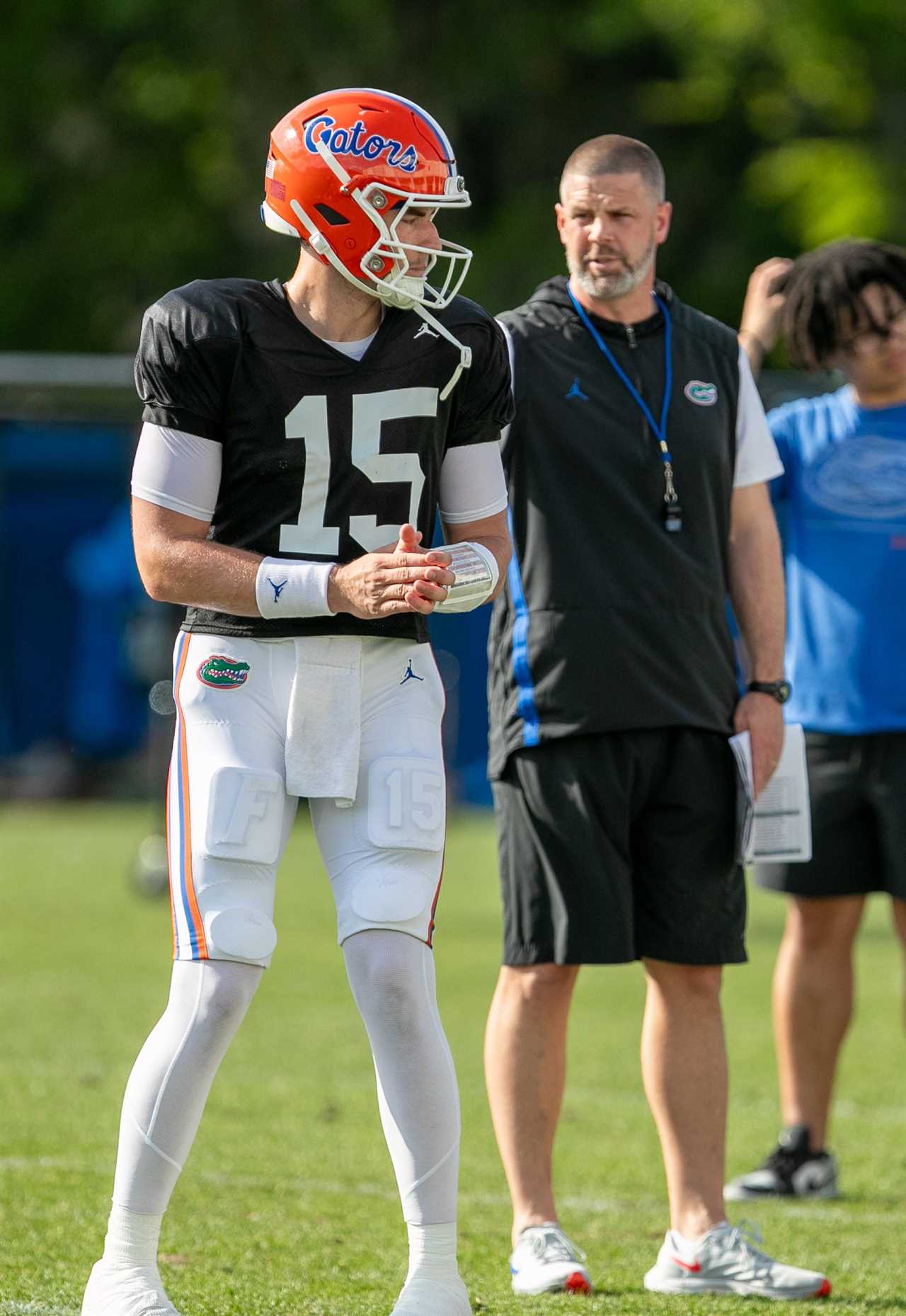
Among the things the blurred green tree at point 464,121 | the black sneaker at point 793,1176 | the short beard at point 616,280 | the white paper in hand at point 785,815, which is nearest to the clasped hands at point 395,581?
the short beard at point 616,280

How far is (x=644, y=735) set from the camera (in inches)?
165

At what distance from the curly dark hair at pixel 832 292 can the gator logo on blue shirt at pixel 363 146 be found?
199 cm

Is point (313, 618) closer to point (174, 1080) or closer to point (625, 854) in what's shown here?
point (174, 1080)

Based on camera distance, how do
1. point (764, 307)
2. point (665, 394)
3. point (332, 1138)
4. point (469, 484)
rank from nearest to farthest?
1. point (469, 484)
2. point (665, 394)
3. point (764, 307)
4. point (332, 1138)

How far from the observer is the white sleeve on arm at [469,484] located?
11.9ft

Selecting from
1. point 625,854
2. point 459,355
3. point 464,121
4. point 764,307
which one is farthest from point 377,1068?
point 464,121

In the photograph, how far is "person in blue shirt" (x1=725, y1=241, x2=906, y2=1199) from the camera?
203 inches

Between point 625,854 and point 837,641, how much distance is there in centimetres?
128

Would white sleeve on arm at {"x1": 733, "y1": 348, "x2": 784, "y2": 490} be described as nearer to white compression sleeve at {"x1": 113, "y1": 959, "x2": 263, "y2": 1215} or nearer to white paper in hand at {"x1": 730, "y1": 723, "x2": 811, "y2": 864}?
white paper in hand at {"x1": 730, "y1": 723, "x2": 811, "y2": 864}

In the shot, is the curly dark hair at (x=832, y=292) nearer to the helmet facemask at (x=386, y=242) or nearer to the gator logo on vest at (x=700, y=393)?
the gator logo on vest at (x=700, y=393)

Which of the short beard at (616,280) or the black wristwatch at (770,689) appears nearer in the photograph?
the short beard at (616,280)

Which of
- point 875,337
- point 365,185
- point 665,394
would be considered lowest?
point 665,394

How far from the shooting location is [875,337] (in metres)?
5.17

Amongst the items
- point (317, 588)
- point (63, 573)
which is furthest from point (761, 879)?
point (63, 573)
